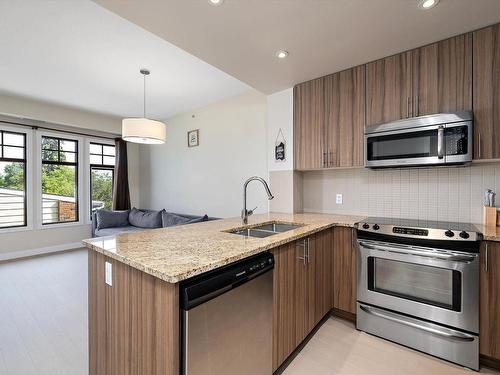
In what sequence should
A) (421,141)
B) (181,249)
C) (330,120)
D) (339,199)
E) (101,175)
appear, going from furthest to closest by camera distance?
(101,175)
(339,199)
(330,120)
(421,141)
(181,249)

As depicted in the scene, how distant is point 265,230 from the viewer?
233 centimetres

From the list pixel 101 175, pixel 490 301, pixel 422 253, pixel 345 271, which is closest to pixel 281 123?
pixel 345 271

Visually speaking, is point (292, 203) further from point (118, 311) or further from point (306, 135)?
point (118, 311)

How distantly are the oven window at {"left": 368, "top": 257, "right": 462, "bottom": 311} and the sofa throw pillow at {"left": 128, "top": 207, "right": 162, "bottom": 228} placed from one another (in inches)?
156

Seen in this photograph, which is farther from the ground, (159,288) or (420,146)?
(420,146)

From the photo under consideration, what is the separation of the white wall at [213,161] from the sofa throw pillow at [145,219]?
472 mm

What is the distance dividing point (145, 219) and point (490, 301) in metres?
4.99

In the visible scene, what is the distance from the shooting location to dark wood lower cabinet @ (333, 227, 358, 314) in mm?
2260

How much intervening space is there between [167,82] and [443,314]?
3978mm

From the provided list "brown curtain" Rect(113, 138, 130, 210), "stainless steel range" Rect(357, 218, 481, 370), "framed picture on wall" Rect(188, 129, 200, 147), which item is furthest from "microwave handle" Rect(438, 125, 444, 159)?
"brown curtain" Rect(113, 138, 130, 210)

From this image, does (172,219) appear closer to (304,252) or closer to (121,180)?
Answer: (121,180)

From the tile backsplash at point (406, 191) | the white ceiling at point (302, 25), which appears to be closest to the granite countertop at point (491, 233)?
the tile backsplash at point (406, 191)

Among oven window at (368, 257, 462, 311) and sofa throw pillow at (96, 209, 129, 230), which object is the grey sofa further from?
oven window at (368, 257, 462, 311)

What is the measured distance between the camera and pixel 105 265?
1.37m
